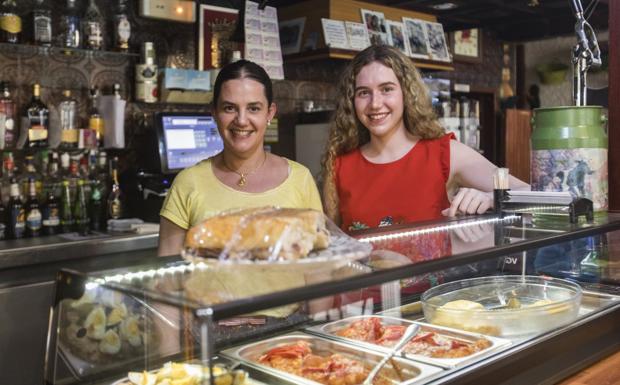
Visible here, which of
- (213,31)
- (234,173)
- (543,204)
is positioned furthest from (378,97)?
(213,31)

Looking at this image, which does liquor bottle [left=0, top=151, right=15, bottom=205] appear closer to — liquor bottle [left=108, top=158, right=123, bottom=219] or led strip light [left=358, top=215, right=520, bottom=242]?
liquor bottle [left=108, top=158, right=123, bottom=219]

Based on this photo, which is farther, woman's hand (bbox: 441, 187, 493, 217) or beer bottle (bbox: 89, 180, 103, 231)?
beer bottle (bbox: 89, 180, 103, 231)

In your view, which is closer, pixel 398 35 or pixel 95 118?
pixel 95 118

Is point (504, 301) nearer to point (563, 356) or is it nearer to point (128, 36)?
point (563, 356)

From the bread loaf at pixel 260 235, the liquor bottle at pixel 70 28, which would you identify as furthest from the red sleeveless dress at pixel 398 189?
the liquor bottle at pixel 70 28

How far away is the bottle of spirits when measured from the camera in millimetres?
3941

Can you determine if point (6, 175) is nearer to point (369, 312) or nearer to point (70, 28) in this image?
point (70, 28)

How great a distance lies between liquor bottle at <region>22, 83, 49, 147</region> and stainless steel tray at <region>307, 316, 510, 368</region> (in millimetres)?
2715

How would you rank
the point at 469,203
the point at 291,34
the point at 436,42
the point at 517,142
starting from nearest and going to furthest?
the point at 469,203
the point at 291,34
the point at 436,42
the point at 517,142

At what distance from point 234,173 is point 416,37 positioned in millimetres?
3749

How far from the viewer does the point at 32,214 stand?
3.65 m

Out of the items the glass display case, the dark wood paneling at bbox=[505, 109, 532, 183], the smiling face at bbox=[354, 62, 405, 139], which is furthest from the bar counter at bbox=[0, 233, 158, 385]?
the dark wood paneling at bbox=[505, 109, 532, 183]

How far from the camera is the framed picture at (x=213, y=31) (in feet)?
15.0

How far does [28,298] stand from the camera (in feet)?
10.7
